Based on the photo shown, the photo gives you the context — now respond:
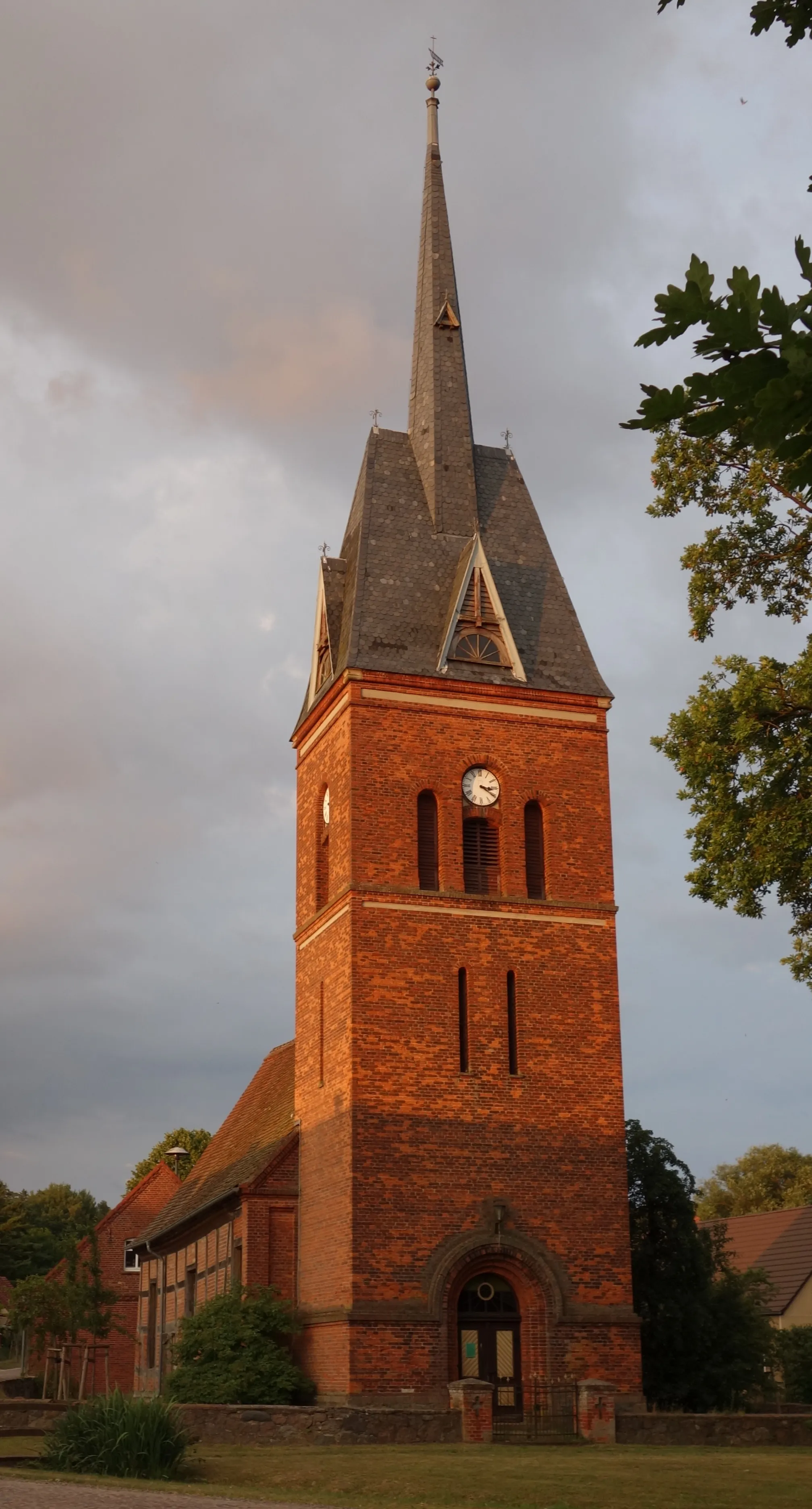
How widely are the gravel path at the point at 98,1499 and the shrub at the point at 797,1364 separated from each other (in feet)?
80.7

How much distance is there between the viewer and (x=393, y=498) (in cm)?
3444

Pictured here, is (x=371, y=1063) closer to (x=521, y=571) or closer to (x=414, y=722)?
(x=414, y=722)

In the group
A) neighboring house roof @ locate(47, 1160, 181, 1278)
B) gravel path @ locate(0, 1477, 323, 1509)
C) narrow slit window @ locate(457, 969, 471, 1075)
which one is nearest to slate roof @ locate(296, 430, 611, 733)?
narrow slit window @ locate(457, 969, 471, 1075)

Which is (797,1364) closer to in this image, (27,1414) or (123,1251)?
(27,1414)

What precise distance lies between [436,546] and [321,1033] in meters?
10.8

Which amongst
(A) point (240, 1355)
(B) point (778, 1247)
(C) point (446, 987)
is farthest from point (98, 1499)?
(B) point (778, 1247)

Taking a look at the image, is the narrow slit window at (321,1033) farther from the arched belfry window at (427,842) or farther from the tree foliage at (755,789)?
the tree foliage at (755,789)

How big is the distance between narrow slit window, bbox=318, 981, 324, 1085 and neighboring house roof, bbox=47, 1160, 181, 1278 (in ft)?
98.6

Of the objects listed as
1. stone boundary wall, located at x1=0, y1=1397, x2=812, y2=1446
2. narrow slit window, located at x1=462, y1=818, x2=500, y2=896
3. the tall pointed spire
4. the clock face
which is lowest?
stone boundary wall, located at x1=0, y1=1397, x2=812, y2=1446

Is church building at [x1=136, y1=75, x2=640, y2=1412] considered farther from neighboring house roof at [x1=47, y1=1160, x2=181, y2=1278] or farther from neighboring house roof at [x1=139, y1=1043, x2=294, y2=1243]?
neighboring house roof at [x1=47, y1=1160, x2=181, y2=1278]

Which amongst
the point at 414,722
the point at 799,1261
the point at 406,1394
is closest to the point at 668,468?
the point at 414,722

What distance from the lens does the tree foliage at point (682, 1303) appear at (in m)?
31.0

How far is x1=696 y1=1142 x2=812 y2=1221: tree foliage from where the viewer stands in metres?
73.4

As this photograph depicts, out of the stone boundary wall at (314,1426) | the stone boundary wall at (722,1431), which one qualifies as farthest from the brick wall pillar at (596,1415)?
the stone boundary wall at (314,1426)
